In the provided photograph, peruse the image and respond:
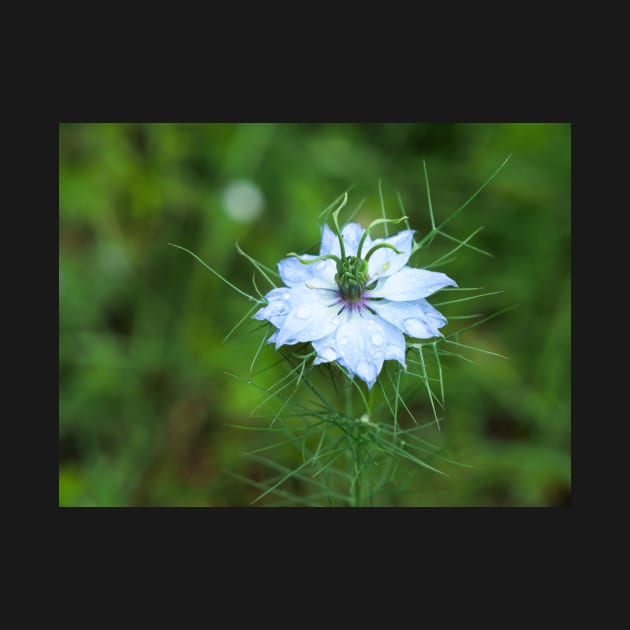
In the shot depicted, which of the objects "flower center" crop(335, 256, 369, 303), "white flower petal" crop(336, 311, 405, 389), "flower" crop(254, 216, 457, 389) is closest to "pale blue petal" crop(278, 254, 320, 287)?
"flower" crop(254, 216, 457, 389)

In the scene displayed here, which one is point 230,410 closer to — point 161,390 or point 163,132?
point 161,390

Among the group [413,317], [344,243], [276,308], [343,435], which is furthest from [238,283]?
[413,317]

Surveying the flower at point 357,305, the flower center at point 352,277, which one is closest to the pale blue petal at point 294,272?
the flower at point 357,305

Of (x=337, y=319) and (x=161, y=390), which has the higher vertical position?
(x=161, y=390)

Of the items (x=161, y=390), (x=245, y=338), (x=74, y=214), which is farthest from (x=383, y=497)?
(x=74, y=214)

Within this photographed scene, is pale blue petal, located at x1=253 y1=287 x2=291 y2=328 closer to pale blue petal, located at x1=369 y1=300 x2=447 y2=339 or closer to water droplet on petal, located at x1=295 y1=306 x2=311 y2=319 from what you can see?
water droplet on petal, located at x1=295 y1=306 x2=311 y2=319

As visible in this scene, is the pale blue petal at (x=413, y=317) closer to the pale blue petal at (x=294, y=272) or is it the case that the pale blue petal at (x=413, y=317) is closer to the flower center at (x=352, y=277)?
the flower center at (x=352, y=277)

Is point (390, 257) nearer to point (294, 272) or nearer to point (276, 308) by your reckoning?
point (294, 272)

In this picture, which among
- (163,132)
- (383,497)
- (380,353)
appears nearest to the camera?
(380,353)
